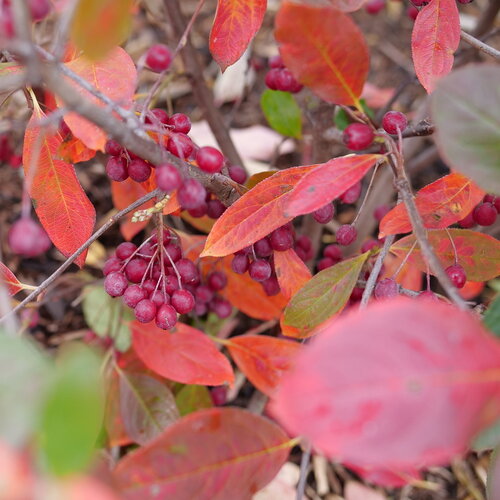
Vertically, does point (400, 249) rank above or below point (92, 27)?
below

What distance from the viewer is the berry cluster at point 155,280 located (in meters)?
0.80

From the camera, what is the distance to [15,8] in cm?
46

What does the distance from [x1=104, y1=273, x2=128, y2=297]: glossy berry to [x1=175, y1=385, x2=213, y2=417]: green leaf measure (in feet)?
1.37

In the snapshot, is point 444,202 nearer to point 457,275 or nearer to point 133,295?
point 457,275

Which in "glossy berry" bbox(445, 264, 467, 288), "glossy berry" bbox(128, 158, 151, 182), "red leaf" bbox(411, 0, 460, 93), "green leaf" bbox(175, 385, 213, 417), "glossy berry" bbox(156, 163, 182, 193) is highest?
"red leaf" bbox(411, 0, 460, 93)

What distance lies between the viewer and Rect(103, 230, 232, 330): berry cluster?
0.80 m

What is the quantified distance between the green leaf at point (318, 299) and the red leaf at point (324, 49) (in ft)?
0.79

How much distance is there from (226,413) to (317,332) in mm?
221

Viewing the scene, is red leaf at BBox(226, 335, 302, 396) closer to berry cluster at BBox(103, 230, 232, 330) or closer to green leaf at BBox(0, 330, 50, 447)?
berry cluster at BBox(103, 230, 232, 330)

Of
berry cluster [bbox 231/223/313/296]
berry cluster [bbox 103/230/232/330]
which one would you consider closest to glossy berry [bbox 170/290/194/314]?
berry cluster [bbox 103/230/232/330]

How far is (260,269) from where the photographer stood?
2.85ft

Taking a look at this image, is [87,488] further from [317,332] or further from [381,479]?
[317,332]

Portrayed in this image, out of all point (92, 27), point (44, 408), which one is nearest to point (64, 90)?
point (92, 27)

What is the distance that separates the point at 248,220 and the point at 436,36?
0.36m
